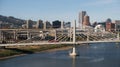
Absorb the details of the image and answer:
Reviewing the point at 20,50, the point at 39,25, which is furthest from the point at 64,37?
the point at 39,25

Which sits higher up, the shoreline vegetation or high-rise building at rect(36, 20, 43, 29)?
high-rise building at rect(36, 20, 43, 29)

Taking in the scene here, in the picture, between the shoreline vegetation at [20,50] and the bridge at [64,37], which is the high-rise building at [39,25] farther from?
the shoreline vegetation at [20,50]

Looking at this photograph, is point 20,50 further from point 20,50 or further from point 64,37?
point 64,37

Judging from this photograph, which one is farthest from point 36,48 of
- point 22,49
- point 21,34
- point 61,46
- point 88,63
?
point 88,63

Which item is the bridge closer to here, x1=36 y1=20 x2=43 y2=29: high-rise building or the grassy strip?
the grassy strip

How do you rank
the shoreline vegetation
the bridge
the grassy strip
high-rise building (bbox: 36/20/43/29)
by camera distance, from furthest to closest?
1. high-rise building (bbox: 36/20/43/29)
2. the bridge
3. the grassy strip
4. the shoreline vegetation

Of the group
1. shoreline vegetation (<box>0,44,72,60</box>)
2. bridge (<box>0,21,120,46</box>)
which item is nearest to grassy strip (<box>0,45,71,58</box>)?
shoreline vegetation (<box>0,44,72,60</box>)

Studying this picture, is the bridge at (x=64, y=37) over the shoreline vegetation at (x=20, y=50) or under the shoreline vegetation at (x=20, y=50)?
over

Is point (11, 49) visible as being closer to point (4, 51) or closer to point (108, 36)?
point (4, 51)

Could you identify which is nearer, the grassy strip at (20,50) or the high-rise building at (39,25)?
the grassy strip at (20,50)

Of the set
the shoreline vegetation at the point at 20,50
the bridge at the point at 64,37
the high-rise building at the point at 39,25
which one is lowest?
the shoreline vegetation at the point at 20,50

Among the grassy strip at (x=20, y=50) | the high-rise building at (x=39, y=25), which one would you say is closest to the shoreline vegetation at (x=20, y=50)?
the grassy strip at (x=20, y=50)
